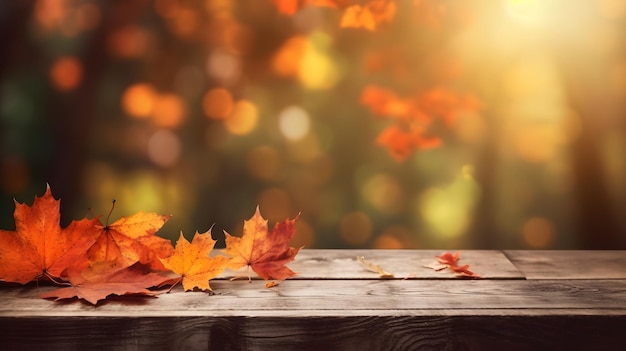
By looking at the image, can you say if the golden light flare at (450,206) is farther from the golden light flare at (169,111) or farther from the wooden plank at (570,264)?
the golden light flare at (169,111)

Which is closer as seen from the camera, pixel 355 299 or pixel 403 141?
pixel 355 299

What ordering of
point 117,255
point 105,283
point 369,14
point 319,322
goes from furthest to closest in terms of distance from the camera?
point 369,14 → point 117,255 → point 105,283 → point 319,322

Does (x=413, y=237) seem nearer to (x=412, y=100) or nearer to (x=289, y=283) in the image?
(x=412, y=100)

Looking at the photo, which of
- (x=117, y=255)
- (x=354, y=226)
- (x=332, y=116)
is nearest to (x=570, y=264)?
(x=354, y=226)

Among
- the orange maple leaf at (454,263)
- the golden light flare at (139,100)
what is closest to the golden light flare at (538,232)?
the orange maple leaf at (454,263)

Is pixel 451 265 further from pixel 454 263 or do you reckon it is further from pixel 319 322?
pixel 319 322

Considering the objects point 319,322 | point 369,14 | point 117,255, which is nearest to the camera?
point 319,322
